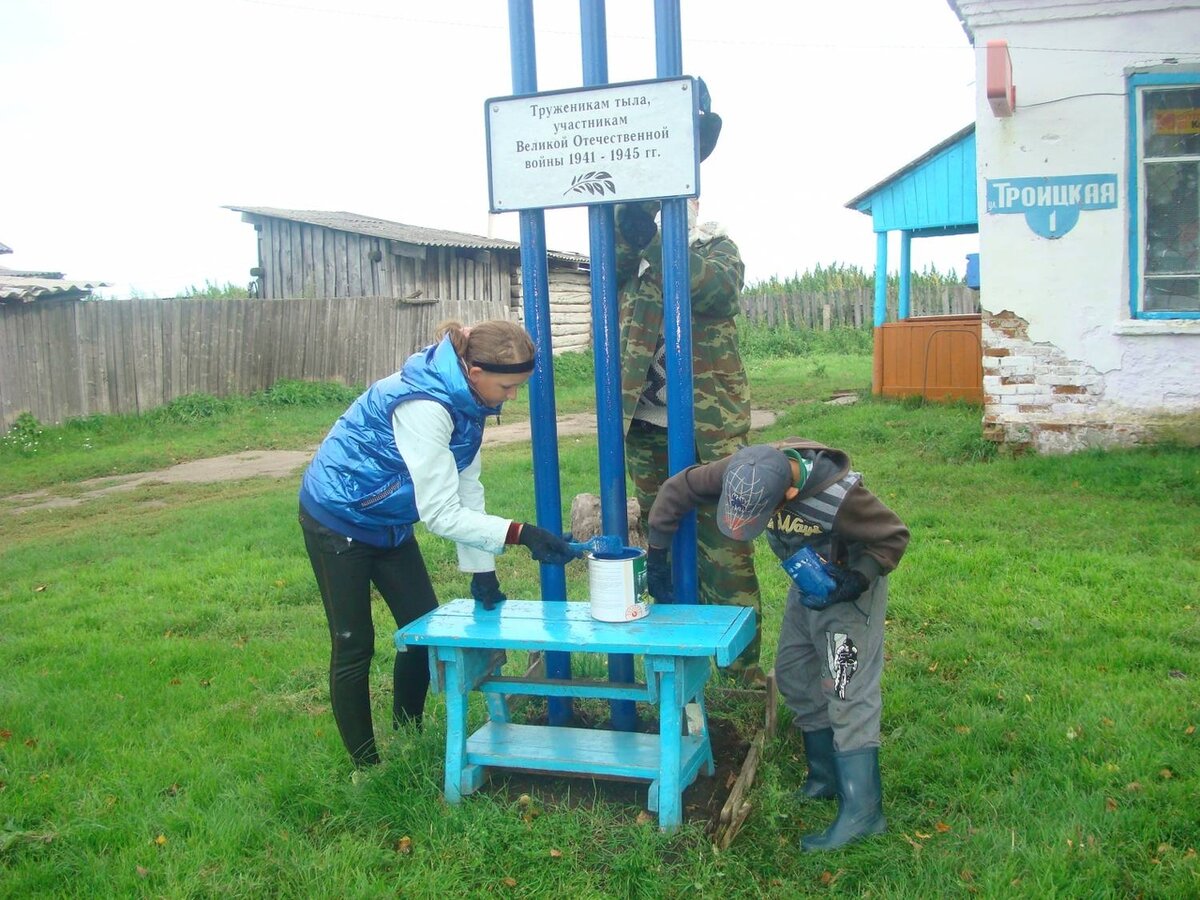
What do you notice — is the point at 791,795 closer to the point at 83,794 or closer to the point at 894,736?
the point at 894,736

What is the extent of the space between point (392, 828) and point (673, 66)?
2.74 metres

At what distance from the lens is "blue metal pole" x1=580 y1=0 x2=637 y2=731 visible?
3.74m

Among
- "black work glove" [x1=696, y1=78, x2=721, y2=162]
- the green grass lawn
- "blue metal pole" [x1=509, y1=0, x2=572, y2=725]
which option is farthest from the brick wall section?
"blue metal pole" [x1=509, y1=0, x2=572, y2=725]

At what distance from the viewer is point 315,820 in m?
3.57

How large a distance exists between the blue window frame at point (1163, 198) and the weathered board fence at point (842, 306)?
18.1 m

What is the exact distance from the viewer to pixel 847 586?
327cm

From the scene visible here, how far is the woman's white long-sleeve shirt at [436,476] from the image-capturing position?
10.9 feet

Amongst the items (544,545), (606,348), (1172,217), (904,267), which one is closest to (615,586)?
(544,545)

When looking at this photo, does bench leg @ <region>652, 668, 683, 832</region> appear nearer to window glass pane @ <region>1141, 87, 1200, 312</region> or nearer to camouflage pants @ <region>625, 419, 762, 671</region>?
camouflage pants @ <region>625, 419, 762, 671</region>

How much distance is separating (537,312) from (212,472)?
340 inches

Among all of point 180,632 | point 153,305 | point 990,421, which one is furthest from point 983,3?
point 153,305

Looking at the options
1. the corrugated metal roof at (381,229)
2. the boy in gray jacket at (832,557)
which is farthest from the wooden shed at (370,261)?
the boy in gray jacket at (832,557)

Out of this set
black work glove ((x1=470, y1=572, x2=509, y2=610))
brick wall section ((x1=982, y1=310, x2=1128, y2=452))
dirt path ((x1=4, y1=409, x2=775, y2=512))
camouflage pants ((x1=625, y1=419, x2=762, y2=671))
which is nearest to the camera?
black work glove ((x1=470, y1=572, x2=509, y2=610))

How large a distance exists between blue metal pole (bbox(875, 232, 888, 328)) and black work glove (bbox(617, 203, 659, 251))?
37.9 feet
